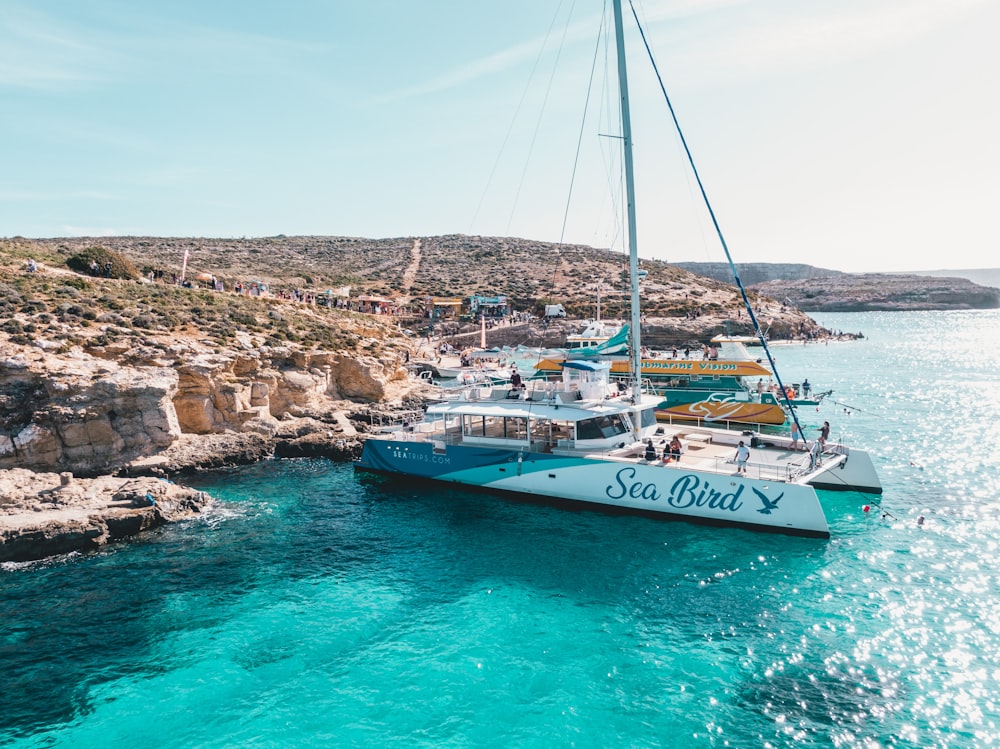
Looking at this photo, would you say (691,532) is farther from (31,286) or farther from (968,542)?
(31,286)

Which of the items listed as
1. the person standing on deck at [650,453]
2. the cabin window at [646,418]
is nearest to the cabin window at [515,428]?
the cabin window at [646,418]

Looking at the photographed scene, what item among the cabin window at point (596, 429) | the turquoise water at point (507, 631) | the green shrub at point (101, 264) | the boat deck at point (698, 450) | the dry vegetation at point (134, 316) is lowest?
the turquoise water at point (507, 631)

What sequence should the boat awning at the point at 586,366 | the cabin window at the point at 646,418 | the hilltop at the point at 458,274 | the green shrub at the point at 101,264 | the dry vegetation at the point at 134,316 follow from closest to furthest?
the boat awning at the point at 586,366 → the cabin window at the point at 646,418 → the dry vegetation at the point at 134,316 → the green shrub at the point at 101,264 → the hilltop at the point at 458,274

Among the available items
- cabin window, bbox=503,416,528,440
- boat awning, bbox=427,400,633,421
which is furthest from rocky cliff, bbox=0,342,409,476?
cabin window, bbox=503,416,528,440

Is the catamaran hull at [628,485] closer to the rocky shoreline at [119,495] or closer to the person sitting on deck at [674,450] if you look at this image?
the person sitting on deck at [674,450]

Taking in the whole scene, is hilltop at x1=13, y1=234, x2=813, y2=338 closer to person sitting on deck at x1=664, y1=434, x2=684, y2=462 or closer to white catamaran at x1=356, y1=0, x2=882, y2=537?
white catamaran at x1=356, y1=0, x2=882, y2=537

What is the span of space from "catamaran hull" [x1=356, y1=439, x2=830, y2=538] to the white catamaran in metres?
0.03

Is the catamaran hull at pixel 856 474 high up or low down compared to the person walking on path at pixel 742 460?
down

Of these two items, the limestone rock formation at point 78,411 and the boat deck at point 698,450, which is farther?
the limestone rock formation at point 78,411

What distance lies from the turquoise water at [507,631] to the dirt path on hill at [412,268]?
64.2m

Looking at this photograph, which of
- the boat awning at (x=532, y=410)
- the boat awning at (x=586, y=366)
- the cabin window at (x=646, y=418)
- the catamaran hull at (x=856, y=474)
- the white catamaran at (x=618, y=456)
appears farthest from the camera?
the cabin window at (x=646, y=418)

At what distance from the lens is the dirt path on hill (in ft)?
274

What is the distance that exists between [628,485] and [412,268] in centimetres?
8047

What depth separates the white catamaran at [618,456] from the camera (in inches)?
A: 717
